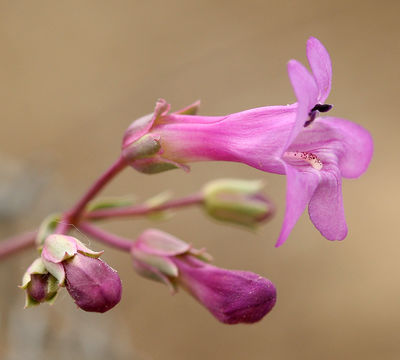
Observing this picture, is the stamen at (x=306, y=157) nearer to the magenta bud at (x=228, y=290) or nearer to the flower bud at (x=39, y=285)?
the magenta bud at (x=228, y=290)

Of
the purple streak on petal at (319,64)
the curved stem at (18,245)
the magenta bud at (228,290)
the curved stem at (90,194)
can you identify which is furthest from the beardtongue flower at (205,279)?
the purple streak on petal at (319,64)

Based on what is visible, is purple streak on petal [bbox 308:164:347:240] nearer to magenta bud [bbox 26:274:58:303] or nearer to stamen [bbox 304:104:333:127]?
stamen [bbox 304:104:333:127]

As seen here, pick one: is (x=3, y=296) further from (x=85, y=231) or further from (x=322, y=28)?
(x=322, y=28)

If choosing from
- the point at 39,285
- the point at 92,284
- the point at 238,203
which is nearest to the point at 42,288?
the point at 39,285

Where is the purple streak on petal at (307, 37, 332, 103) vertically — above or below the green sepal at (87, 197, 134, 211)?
above

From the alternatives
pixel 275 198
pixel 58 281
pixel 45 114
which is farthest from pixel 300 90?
pixel 45 114

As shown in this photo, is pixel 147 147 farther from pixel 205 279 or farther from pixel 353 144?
pixel 353 144

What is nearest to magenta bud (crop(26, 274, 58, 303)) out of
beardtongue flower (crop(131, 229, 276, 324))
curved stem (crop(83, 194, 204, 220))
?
beardtongue flower (crop(131, 229, 276, 324))
